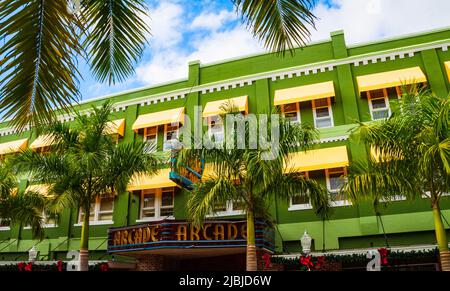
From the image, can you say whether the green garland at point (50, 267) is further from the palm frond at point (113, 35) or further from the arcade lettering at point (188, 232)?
the palm frond at point (113, 35)

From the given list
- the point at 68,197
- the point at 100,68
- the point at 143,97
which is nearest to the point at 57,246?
the point at 68,197

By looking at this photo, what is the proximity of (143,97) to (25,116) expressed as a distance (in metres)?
16.3

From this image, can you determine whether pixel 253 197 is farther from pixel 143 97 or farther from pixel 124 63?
pixel 143 97

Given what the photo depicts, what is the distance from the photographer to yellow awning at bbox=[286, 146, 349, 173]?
604 inches

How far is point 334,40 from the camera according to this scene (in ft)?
59.5

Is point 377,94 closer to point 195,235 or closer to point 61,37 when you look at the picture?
point 195,235

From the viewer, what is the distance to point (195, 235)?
14.4m

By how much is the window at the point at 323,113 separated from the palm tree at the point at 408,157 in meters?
6.07

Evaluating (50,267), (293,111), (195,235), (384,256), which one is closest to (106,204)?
(50,267)

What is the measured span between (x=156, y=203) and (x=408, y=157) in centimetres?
1137

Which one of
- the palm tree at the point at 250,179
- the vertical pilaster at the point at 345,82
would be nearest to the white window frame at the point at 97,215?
the palm tree at the point at 250,179

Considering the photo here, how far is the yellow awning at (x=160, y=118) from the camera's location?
744 inches

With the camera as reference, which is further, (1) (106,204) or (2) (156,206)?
(1) (106,204)

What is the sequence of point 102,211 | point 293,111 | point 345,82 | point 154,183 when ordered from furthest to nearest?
point 102,211, point 293,111, point 154,183, point 345,82
